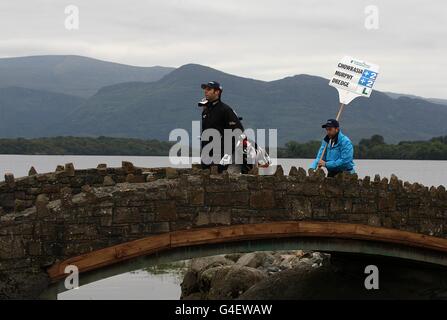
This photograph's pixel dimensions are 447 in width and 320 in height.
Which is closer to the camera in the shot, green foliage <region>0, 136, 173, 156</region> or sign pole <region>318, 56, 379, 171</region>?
sign pole <region>318, 56, 379, 171</region>

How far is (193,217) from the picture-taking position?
1542 cm

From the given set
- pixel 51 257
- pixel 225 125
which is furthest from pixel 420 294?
pixel 51 257

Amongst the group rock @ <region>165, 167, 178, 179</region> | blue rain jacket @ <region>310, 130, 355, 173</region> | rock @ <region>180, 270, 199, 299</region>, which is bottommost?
rock @ <region>180, 270, 199, 299</region>

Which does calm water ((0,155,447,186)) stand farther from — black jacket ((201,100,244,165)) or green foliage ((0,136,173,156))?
black jacket ((201,100,244,165))

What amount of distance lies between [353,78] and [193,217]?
4.65 metres

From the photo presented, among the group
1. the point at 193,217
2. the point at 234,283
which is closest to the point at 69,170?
the point at 193,217

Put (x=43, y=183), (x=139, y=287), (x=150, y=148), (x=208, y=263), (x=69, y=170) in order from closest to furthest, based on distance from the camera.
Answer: (x=43, y=183), (x=69, y=170), (x=208, y=263), (x=139, y=287), (x=150, y=148)

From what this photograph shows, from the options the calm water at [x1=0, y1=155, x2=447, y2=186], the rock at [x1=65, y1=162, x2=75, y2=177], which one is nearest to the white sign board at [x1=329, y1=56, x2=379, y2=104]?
the rock at [x1=65, y1=162, x2=75, y2=177]

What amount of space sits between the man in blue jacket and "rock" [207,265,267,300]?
6218mm

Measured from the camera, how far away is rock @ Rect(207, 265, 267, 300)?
76.6 feet

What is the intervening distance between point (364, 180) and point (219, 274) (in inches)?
325

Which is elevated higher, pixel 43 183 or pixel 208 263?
pixel 43 183

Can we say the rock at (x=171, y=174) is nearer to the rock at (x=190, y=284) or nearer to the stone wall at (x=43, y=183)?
the stone wall at (x=43, y=183)

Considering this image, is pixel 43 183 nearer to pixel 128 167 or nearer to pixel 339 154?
pixel 128 167
